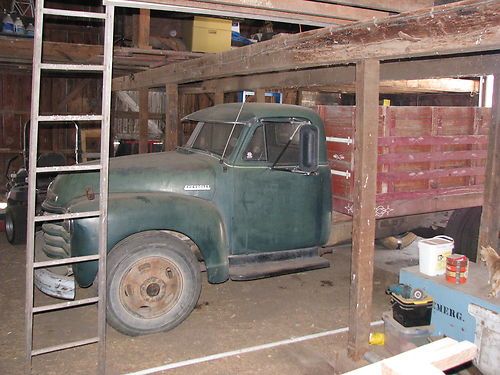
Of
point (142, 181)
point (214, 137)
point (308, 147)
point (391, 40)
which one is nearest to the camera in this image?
point (391, 40)

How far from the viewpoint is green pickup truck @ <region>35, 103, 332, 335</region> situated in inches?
181

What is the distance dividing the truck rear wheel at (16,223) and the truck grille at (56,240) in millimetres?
2689

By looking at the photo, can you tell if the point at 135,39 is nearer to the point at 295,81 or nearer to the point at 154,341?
the point at 295,81

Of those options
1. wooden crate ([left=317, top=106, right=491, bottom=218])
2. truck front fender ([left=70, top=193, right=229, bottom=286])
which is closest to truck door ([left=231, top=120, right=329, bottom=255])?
truck front fender ([left=70, top=193, right=229, bottom=286])

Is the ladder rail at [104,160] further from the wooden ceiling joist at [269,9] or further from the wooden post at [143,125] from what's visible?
the wooden post at [143,125]

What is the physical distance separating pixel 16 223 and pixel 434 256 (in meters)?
5.89

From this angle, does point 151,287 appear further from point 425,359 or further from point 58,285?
point 425,359

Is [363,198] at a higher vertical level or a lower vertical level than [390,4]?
lower

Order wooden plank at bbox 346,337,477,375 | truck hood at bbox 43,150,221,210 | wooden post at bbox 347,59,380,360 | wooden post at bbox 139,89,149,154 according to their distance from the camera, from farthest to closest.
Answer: wooden post at bbox 139,89,149,154 < truck hood at bbox 43,150,221,210 < wooden post at bbox 347,59,380,360 < wooden plank at bbox 346,337,477,375

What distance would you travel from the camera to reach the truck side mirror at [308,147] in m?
5.20

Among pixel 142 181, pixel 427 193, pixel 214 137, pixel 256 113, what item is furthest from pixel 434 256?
pixel 142 181

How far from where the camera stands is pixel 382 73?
5961 mm

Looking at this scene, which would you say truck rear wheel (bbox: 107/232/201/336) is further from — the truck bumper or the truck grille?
the truck grille

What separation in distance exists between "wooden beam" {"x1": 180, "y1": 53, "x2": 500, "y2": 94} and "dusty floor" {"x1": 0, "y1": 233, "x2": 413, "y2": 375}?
2.60 m
